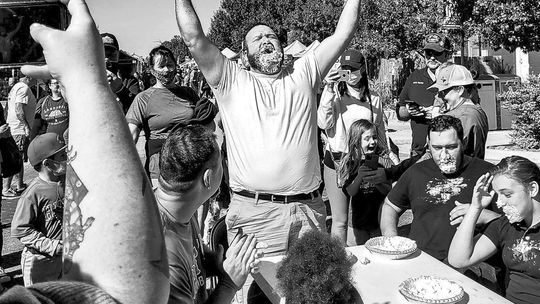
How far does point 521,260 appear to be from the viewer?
282 cm

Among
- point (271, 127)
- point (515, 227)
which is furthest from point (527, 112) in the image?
point (271, 127)

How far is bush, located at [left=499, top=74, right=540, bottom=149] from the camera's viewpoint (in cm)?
1043

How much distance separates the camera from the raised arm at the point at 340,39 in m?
3.41

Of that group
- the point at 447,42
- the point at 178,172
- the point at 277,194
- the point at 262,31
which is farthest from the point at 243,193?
the point at 447,42

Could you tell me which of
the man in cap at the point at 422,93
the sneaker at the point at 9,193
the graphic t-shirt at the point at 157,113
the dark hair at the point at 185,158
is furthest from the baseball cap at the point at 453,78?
the sneaker at the point at 9,193

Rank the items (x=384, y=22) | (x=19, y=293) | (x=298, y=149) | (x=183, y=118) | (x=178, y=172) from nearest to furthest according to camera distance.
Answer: (x=19, y=293)
(x=178, y=172)
(x=298, y=149)
(x=183, y=118)
(x=384, y=22)

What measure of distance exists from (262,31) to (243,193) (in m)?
1.06

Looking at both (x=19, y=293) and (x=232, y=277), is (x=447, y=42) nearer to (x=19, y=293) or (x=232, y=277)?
(x=232, y=277)

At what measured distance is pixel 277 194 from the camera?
329 centimetres

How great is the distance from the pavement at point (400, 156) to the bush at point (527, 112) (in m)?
0.33

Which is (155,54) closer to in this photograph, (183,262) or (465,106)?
(465,106)

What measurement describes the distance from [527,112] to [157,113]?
853 cm

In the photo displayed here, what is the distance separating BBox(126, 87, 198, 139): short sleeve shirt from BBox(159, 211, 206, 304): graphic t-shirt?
242 centimetres

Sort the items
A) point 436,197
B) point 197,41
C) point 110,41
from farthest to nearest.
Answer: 1. point 110,41
2. point 436,197
3. point 197,41
